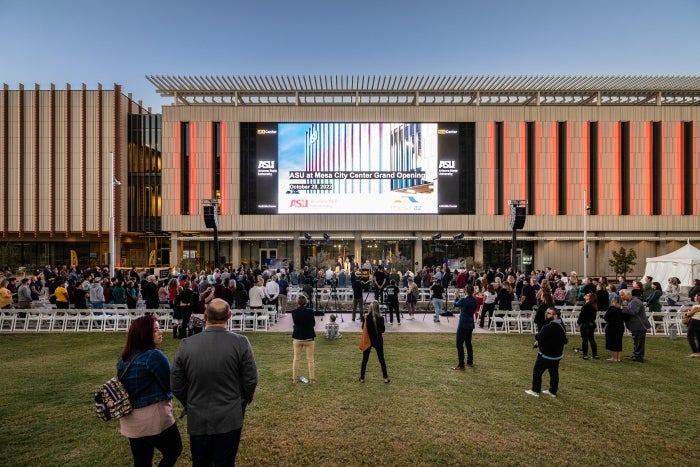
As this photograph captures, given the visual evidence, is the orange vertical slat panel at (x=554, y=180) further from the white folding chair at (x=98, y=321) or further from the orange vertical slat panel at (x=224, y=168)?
the white folding chair at (x=98, y=321)

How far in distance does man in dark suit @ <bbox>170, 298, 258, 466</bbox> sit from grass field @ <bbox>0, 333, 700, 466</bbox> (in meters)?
1.78

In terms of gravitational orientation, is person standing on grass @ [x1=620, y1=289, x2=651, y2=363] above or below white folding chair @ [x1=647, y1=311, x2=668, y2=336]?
above

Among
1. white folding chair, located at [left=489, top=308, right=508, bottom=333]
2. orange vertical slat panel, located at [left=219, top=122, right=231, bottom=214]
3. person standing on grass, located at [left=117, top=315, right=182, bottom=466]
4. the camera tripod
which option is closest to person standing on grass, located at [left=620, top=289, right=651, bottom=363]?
white folding chair, located at [left=489, top=308, right=508, bottom=333]

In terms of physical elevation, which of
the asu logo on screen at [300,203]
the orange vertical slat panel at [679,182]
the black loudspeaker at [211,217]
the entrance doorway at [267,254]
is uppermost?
the orange vertical slat panel at [679,182]

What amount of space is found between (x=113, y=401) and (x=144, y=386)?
218 mm

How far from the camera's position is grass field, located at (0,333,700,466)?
441cm

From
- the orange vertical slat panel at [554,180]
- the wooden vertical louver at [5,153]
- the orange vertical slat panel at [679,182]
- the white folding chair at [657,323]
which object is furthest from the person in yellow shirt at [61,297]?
the orange vertical slat panel at [679,182]

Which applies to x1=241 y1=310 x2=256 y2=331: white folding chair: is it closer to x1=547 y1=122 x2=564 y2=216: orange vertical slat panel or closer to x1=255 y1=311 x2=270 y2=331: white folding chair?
x1=255 y1=311 x2=270 y2=331: white folding chair

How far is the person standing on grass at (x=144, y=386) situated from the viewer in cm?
283

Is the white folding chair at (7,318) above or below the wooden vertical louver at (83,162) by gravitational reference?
below

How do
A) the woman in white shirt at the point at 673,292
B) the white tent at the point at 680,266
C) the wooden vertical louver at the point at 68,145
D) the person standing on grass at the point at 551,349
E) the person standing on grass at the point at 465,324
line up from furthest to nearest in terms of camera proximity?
the wooden vertical louver at the point at 68,145, the white tent at the point at 680,266, the woman in white shirt at the point at 673,292, the person standing on grass at the point at 465,324, the person standing on grass at the point at 551,349

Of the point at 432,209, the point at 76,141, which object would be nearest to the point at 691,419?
the point at 432,209

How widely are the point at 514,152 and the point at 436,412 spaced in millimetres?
29612

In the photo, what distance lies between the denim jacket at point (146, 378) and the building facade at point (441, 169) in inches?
1068
